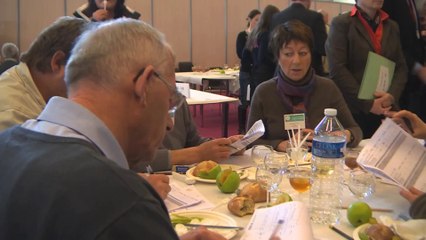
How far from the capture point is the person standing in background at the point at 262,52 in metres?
4.26

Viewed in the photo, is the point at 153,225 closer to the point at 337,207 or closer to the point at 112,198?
the point at 112,198

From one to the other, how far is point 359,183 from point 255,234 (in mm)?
595

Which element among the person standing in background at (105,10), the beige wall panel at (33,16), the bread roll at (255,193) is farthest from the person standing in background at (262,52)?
the beige wall panel at (33,16)

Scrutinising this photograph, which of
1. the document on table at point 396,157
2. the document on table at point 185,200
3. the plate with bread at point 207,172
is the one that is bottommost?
the document on table at point 185,200

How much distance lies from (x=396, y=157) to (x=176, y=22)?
9.05m

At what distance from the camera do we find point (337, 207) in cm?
151

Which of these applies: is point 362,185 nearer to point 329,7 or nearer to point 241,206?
point 241,206

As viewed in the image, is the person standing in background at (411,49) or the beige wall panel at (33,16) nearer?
the person standing in background at (411,49)

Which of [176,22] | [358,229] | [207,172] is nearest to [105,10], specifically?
[207,172]

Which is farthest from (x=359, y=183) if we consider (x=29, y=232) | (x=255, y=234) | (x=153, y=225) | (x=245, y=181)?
(x=29, y=232)

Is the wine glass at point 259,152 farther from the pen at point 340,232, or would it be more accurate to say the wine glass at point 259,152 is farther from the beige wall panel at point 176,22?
the beige wall panel at point 176,22

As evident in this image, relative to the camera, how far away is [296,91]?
8.48 feet

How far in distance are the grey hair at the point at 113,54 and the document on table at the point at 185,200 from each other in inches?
29.6

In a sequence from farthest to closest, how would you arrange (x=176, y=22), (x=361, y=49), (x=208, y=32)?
1. (x=208, y=32)
2. (x=176, y=22)
3. (x=361, y=49)
